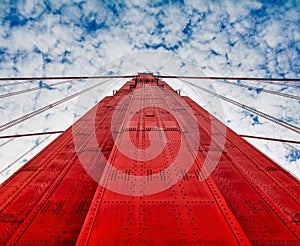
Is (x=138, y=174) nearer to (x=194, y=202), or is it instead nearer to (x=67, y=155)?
(x=194, y=202)

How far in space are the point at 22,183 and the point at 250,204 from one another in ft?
16.9

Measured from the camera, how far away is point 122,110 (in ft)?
36.7

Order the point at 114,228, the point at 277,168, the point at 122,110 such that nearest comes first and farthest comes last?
the point at 114,228, the point at 277,168, the point at 122,110

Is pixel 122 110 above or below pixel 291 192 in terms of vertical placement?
above

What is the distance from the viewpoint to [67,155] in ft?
21.1

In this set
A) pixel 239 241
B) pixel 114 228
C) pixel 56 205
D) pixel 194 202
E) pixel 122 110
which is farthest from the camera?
pixel 122 110

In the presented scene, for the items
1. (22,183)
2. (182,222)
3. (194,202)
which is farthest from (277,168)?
(22,183)

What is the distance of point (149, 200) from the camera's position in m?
3.29

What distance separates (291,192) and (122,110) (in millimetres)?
8063

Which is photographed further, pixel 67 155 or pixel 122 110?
pixel 122 110

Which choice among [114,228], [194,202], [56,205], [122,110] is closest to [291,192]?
[194,202]

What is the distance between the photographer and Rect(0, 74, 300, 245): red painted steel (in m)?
2.79

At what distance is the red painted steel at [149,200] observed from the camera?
2791 millimetres

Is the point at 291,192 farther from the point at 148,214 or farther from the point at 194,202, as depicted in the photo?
the point at 148,214
